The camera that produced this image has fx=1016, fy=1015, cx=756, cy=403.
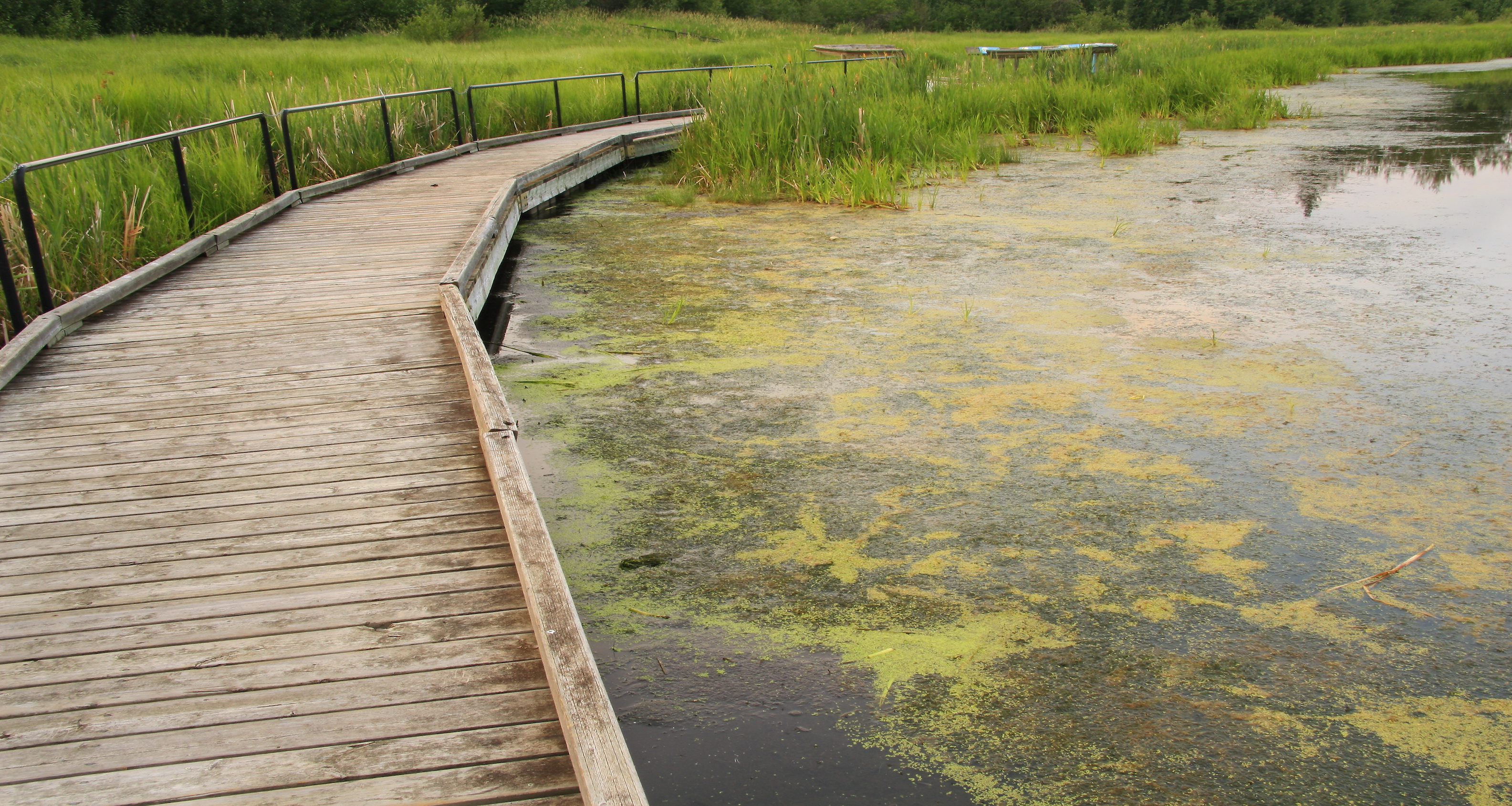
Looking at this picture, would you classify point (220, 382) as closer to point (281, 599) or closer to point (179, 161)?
point (281, 599)

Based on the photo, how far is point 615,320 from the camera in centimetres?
467

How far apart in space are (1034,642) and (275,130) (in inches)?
275

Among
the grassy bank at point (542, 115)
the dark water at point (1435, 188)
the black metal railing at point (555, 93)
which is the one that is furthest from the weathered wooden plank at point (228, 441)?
the black metal railing at point (555, 93)

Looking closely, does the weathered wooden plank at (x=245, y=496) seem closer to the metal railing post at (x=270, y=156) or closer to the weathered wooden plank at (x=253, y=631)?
the weathered wooden plank at (x=253, y=631)

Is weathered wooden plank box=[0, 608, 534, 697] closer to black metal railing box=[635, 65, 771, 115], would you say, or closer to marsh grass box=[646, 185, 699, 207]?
marsh grass box=[646, 185, 699, 207]

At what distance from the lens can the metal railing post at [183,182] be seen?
5.05m

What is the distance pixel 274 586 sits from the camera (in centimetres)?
203

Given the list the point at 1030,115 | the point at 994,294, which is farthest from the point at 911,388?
the point at 1030,115

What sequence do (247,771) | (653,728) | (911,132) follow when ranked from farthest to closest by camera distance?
(911,132)
(653,728)
(247,771)

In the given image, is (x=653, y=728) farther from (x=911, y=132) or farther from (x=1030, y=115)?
(x=1030, y=115)

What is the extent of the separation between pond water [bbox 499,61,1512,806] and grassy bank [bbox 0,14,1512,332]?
187cm

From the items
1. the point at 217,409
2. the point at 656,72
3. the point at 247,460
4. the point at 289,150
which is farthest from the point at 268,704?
the point at 656,72

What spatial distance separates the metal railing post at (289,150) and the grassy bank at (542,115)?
198mm

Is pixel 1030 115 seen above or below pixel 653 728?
above
